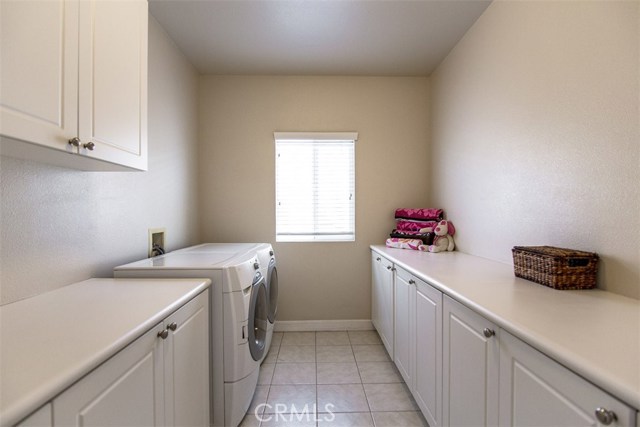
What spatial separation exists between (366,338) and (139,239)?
2106 millimetres

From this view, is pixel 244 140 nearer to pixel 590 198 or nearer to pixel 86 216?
pixel 86 216

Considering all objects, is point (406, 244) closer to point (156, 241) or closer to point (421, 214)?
point (421, 214)

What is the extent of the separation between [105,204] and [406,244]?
7.15ft

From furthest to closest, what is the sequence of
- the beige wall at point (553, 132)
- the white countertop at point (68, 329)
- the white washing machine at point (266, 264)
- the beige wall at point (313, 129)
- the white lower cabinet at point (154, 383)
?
the beige wall at point (313, 129), the white washing machine at point (266, 264), the beige wall at point (553, 132), the white lower cabinet at point (154, 383), the white countertop at point (68, 329)

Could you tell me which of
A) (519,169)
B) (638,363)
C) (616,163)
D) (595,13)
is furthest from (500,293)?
(595,13)

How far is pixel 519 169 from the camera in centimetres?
162

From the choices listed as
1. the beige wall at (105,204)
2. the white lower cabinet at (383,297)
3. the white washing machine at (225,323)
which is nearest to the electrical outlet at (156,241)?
the beige wall at (105,204)

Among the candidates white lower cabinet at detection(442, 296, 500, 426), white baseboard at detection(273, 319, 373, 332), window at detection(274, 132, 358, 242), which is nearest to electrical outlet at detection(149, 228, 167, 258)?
window at detection(274, 132, 358, 242)

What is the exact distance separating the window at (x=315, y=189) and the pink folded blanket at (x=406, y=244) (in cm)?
41

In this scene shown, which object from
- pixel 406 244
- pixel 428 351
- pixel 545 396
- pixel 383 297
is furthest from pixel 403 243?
pixel 545 396

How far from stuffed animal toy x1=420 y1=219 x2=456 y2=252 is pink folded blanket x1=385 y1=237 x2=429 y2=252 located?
0.26ft

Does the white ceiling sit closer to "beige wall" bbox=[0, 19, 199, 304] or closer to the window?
→ "beige wall" bbox=[0, 19, 199, 304]

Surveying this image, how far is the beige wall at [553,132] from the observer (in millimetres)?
1077

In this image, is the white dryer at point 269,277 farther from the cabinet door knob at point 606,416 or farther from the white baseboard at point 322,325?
the cabinet door knob at point 606,416
